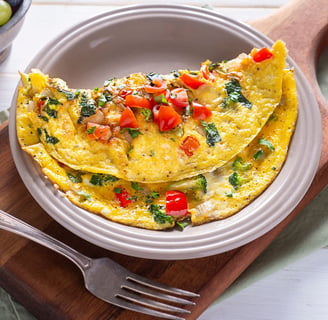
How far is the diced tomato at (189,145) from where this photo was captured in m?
3.89

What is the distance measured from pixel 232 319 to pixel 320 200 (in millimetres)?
1212

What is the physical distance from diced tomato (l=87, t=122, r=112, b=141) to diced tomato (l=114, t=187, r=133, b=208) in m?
0.39

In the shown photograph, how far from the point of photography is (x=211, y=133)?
157 inches

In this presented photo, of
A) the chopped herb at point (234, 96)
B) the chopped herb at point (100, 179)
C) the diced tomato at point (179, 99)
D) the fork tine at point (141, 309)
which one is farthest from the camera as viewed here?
the chopped herb at point (234, 96)

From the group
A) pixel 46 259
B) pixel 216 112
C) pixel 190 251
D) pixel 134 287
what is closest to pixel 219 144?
pixel 216 112

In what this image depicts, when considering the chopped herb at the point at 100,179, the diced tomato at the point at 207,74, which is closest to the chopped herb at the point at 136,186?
the chopped herb at the point at 100,179

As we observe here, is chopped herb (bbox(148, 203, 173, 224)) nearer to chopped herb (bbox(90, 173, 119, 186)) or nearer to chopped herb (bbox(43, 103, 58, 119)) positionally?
chopped herb (bbox(90, 173, 119, 186))

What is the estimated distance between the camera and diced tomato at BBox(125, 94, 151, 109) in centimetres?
391

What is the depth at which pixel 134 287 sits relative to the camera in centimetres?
353

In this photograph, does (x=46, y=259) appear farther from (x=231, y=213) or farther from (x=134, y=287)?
(x=231, y=213)

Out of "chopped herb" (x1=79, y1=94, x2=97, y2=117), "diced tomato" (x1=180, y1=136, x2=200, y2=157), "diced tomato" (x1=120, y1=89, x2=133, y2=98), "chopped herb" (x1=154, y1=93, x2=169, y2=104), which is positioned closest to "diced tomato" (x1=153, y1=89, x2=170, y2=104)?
"chopped herb" (x1=154, y1=93, x2=169, y2=104)

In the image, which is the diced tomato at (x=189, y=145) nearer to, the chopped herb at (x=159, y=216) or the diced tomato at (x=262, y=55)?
the chopped herb at (x=159, y=216)

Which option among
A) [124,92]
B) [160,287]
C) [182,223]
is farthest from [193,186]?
[124,92]

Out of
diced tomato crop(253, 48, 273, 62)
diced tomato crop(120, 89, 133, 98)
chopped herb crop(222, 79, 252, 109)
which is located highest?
diced tomato crop(253, 48, 273, 62)
